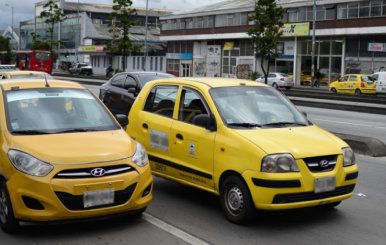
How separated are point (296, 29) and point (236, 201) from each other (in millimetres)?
51885

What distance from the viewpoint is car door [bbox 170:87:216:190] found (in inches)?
256

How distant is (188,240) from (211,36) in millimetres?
63980

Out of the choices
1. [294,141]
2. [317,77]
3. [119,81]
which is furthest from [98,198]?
[317,77]

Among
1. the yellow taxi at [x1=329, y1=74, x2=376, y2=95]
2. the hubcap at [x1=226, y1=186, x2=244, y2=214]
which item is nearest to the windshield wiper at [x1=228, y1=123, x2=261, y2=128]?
the hubcap at [x1=226, y1=186, x2=244, y2=214]

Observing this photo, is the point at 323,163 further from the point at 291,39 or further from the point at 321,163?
the point at 291,39

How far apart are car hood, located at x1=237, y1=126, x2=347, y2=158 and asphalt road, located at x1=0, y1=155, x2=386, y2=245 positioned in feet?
2.77

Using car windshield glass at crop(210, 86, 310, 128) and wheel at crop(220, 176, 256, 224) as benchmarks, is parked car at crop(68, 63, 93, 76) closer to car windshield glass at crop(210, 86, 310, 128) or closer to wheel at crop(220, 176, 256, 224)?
car windshield glass at crop(210, 86, 310, 128)

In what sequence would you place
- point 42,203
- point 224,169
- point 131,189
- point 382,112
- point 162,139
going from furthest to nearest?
point 382,112 < point 162,139 < point 224,169 < point 131,189 < point 42,203

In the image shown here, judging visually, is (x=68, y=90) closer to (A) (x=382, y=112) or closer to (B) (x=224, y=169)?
(B) (x=224, y=169)

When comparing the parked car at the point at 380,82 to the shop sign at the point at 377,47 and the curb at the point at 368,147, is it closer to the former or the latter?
the shop sign at the point at 377,47

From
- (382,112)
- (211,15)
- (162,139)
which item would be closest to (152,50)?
(211,15)

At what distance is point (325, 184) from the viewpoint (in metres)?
5.89

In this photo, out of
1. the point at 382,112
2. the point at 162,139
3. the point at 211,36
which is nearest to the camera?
the point at 162,139

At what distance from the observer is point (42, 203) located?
5320 millimetres
